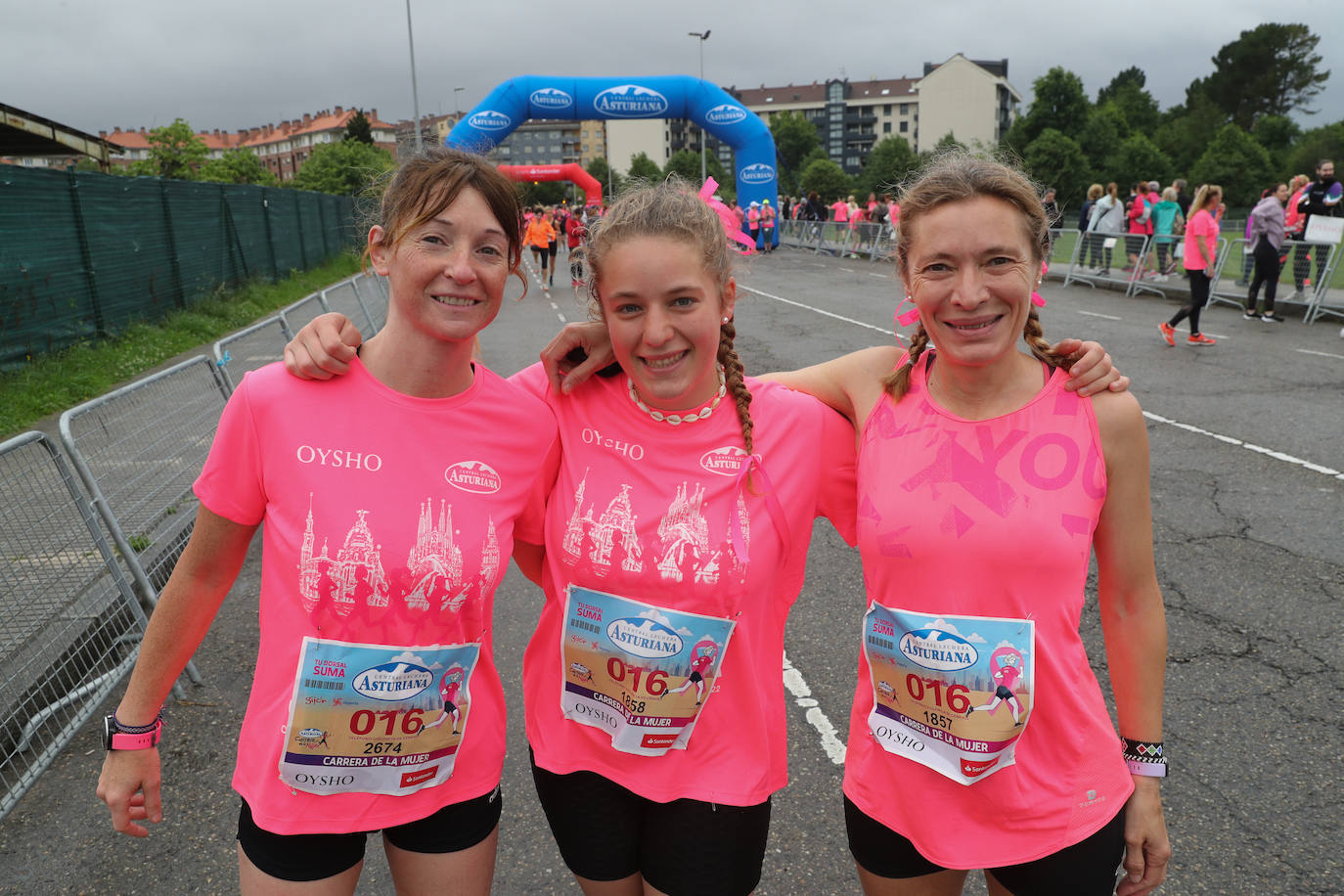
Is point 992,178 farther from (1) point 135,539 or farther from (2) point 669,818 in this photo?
(1) point 135,539

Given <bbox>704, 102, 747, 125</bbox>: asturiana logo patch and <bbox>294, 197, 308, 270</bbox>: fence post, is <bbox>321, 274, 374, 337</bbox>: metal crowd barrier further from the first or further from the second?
<bbox>704, 102, 747, 125</bbox>: asturiana logo patch

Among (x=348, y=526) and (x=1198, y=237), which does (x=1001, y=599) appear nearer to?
(x=348, y=526)

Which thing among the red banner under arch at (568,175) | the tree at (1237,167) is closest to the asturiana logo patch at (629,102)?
the red banner under arch at (568,175)

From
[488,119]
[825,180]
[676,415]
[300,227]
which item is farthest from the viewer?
[825,180]

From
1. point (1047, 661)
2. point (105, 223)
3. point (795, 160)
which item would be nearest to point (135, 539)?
point (1047, 661)

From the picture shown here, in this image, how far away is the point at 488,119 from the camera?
23.8m

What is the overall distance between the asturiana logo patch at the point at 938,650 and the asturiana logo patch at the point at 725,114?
26038 mm

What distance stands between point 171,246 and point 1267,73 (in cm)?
7113

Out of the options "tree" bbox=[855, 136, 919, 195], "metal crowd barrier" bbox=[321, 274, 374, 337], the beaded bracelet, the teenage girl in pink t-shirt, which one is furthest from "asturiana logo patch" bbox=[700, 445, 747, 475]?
"tree" bbox=[855, 136, 919, 195]

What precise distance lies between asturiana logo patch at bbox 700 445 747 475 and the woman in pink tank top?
0.92 feet

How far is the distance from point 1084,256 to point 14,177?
19.7 meters

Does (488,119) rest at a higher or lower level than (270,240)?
higher

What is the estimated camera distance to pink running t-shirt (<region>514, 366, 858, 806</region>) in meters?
1.79

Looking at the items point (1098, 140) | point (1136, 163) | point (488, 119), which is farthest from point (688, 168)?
point (1098, 140)
